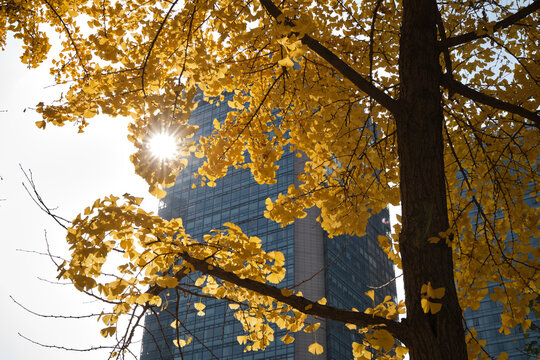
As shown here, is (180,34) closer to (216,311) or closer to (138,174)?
(138,174)

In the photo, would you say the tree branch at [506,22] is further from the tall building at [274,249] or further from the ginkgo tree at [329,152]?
the tall building at [274,249]

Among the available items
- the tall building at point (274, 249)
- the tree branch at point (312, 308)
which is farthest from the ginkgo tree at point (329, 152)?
the tall building at point (274, 249)

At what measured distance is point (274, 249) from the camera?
41.5 meters

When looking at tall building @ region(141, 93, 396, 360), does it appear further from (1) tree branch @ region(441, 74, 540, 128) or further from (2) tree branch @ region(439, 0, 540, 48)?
(2) tree branch @ region(439, 0, 540, 48)

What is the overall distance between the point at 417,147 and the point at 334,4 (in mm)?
2566

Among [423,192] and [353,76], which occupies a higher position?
[353,76]

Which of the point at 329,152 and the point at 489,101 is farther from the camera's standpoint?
the point at 329,152

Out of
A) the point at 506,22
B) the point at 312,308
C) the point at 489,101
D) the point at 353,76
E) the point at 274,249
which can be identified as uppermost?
the point at 274,249

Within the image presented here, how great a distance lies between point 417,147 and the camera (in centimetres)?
256

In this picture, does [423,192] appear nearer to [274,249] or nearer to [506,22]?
[506,22]

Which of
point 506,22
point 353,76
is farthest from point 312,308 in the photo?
point 506,22

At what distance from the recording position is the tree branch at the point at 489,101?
2.72 metres

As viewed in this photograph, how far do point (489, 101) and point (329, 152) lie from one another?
1553 millimetres

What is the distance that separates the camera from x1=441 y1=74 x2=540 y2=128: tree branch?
2717 mm
